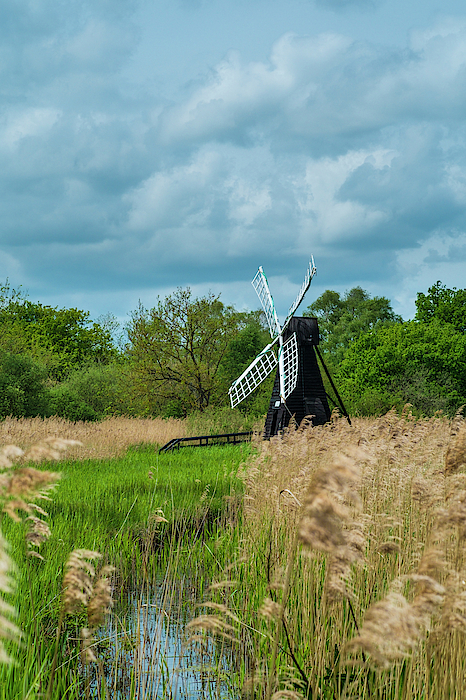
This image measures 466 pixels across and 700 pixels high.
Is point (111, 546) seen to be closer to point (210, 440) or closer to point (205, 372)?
point (210, 440)

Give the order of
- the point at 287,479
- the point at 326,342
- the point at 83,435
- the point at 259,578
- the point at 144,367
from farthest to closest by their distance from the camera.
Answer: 1. the point at 326,342
2. the point at 144,367
3. the point at 83,435
4. the point at 287,479
5. the point at 259,578

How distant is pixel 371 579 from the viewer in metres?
3.84

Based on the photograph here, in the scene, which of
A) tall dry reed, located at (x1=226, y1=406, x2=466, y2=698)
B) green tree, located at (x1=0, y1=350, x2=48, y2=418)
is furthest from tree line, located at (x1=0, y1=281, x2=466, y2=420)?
tall dry reed, located at (x1=226, y1=406, x2=466, y2=698)

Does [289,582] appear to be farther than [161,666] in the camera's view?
Yes

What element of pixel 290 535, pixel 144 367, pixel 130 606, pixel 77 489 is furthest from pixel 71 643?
pixel 144 367

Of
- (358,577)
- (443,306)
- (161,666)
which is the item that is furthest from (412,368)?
(161,666)

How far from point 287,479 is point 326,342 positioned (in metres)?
39.8

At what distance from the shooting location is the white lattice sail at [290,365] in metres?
16.2

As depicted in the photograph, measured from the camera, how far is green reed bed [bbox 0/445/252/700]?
3600 mm

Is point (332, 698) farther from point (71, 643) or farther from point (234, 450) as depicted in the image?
point (234, 450)

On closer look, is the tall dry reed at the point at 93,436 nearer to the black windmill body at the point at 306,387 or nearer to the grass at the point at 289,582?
the grass at the point at 289,582

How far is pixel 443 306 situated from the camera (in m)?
33.9

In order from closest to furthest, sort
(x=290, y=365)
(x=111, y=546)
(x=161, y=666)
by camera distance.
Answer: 1. (x=161, y=666)
2. (x=111, y=546)
3. (x=290, y=365)

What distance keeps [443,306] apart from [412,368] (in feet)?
30.6
